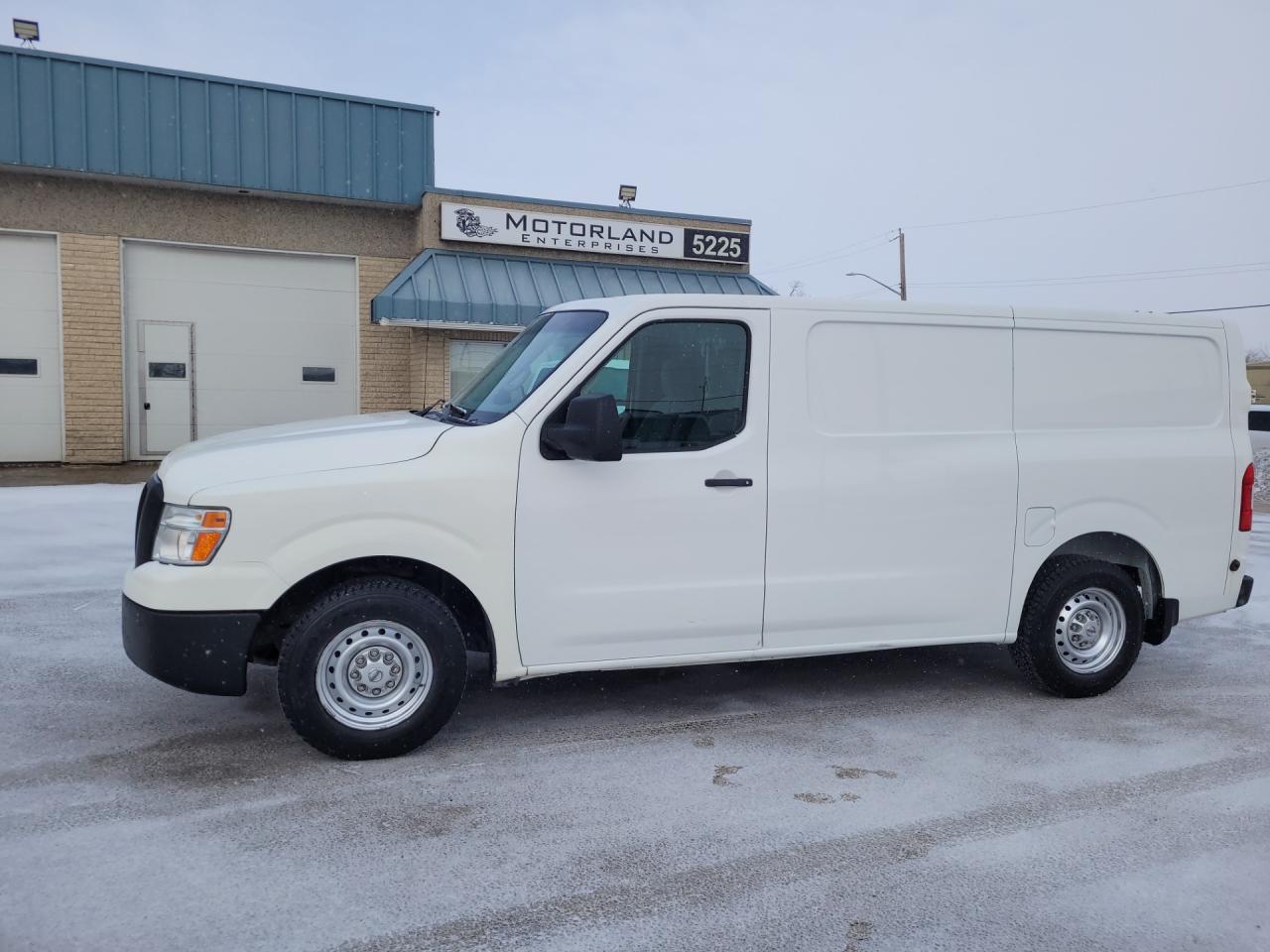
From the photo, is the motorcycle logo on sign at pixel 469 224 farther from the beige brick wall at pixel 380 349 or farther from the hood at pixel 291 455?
the hood at pixel 291 455

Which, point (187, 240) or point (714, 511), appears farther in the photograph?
point (187, 240)

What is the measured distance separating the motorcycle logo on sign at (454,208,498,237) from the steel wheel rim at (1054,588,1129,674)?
42.6 feet

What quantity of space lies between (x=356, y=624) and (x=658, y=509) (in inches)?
55.6

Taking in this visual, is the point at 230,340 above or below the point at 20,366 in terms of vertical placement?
above

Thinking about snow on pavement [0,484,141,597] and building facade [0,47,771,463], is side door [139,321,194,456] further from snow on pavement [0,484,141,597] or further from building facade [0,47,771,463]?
snow on pavement [0,484,141,597]

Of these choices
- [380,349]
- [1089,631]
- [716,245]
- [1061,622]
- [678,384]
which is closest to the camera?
[678,384]

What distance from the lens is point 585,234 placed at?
57.7 ft

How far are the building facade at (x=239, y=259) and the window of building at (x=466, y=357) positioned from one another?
0.03 m

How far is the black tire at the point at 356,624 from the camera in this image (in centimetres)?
441

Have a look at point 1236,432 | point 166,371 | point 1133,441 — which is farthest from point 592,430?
point 166,371

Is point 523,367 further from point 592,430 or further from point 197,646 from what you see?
point 197,646

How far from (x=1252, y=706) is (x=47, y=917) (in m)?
5.73

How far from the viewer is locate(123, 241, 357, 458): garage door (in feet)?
53.7

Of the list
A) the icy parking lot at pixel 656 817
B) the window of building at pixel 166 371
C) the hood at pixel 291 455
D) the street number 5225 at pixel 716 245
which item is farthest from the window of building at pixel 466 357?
the hood at pixel 291 455
